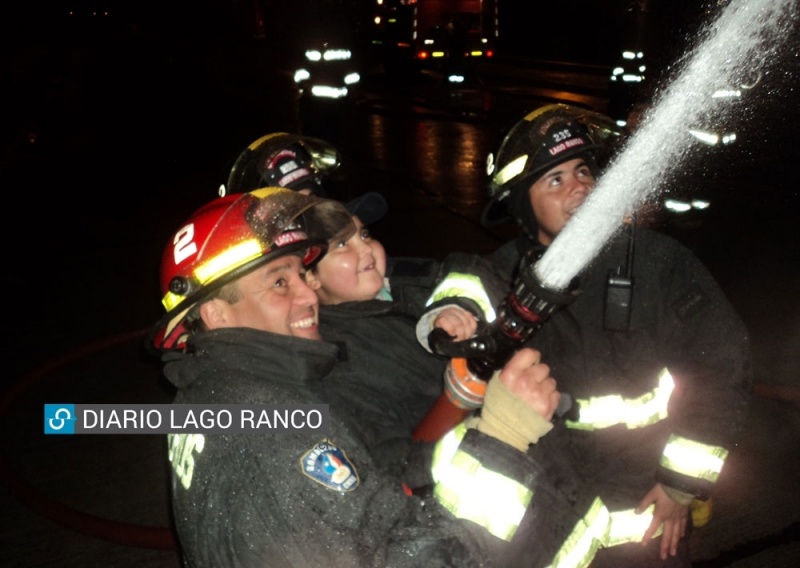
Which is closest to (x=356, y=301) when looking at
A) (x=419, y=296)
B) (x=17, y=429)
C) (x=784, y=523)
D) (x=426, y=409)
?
(x=419, y=296)

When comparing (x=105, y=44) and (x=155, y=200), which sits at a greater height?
(x=155, y=200)

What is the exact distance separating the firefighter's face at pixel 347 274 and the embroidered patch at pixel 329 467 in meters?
0.99

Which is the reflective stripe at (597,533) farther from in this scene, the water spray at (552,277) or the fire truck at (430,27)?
the fire truck at (430,27)

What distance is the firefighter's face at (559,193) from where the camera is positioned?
8.39 ft

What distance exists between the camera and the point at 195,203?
9391 millimetres

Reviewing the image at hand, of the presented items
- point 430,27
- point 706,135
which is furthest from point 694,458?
point 430,27

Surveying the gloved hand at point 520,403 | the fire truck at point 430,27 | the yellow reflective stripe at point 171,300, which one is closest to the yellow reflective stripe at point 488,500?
the gloved hand at point 520,403

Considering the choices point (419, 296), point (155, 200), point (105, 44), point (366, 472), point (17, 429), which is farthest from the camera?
point (105, 44)

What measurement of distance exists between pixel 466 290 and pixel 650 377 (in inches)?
25.0

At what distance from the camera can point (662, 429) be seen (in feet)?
7.55

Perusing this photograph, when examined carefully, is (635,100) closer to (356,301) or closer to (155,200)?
(155,200)

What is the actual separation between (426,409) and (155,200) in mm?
8206

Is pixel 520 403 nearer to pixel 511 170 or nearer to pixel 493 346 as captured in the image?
pixel 493 346

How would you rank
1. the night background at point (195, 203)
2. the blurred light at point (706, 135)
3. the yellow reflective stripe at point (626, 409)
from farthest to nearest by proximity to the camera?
the blurred light at point (706, 135) < the night background at point (195, 203) < the yellow reflective stripe at point (626, 409)
